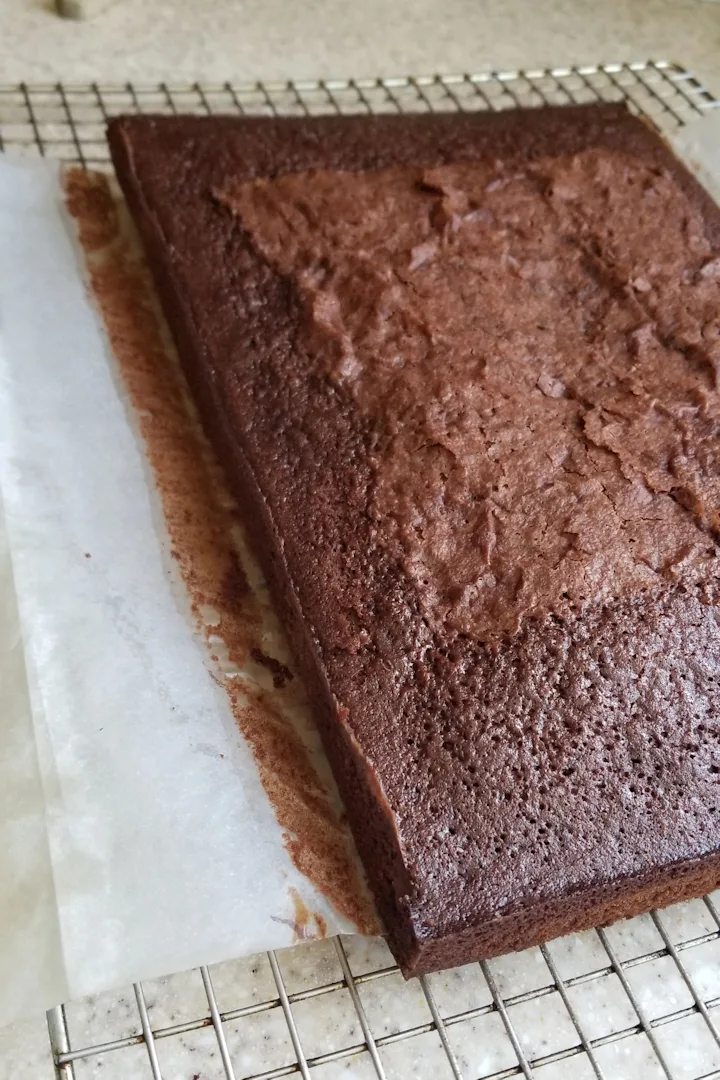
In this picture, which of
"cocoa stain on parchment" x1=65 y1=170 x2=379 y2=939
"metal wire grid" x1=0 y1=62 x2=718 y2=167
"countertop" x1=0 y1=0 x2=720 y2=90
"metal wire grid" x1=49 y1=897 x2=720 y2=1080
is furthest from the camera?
"countertop" x1=0 y1=0 x2=720 y2=90

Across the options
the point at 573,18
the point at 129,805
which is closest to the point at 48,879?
the point at 129,805

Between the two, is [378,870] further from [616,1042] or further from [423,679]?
[616,1042]

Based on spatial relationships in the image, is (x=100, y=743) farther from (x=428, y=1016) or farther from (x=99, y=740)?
(x=428, y=1016)

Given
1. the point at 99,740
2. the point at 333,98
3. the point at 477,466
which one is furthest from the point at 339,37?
the point at 99,740

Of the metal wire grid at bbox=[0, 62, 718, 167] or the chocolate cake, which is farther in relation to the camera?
the metal wire grid at bbox=[0, 62, 718, 167]

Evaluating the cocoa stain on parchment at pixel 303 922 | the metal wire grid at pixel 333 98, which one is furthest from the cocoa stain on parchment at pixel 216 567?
the metal wire grid at pixel 333 98

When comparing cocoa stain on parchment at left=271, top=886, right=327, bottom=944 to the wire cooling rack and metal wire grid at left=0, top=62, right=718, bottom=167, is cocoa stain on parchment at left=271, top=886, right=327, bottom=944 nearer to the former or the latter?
the wire cooling rack

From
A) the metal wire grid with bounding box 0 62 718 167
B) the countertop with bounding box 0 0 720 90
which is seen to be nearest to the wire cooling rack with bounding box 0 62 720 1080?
the metal wire grid with bounding box 0 62 718 167

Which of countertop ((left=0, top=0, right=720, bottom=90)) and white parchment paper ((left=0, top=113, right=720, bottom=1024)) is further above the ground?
countertop ((left=0, top=0, right=720, bottom=90))

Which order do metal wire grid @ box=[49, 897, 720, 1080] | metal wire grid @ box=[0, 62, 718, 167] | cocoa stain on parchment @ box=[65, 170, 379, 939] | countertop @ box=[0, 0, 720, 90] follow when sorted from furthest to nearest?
countertop @ box=[0, 0, 720, 90] → metal wire grid @ box=[0, 62, 718, 167] → cocoa stain on parchment @ box=[65, 170, 379, 939] → metal wire grid @ box=[49, 897, 720, 1080]
